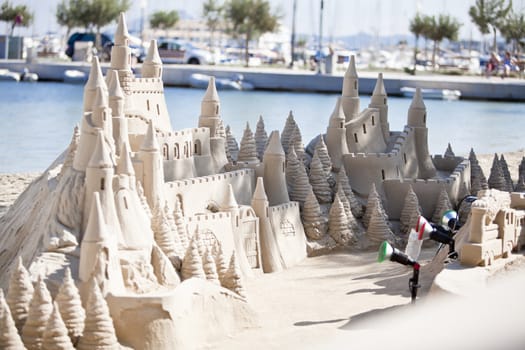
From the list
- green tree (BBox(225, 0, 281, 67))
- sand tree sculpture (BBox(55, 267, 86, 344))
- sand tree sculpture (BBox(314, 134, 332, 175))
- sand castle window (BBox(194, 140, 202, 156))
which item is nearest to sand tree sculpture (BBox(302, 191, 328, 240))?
sand tree sculpture (BBox(314, 134, 332, 175))

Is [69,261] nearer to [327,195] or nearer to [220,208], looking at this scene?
[220,208]

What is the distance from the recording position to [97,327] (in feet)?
34.3

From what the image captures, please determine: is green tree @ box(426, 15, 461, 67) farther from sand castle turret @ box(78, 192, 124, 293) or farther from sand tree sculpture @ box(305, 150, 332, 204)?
sand castle turret @ box(78, 192, 124, 293)

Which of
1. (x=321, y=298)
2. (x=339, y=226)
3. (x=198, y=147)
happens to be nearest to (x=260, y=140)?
(x=198, y=147)

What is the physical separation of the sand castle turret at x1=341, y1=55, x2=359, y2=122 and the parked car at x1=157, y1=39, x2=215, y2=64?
143ft

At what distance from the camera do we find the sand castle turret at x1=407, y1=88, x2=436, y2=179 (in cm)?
2300

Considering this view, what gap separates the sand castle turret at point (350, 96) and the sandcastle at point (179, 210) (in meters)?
0.05

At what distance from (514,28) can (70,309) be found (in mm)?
55073

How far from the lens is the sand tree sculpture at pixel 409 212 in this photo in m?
20.1

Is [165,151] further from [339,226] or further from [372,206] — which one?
[372,206]

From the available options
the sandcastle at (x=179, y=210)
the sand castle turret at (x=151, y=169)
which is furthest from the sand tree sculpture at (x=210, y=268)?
the sand castle turret at (x=151, y=169)

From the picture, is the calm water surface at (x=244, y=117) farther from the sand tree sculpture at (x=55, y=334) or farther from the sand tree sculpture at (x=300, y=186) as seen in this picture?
the sand tree sculpture at (x=55, y=334)

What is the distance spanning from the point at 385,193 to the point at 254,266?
5.45 m

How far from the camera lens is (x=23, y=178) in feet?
92.0
